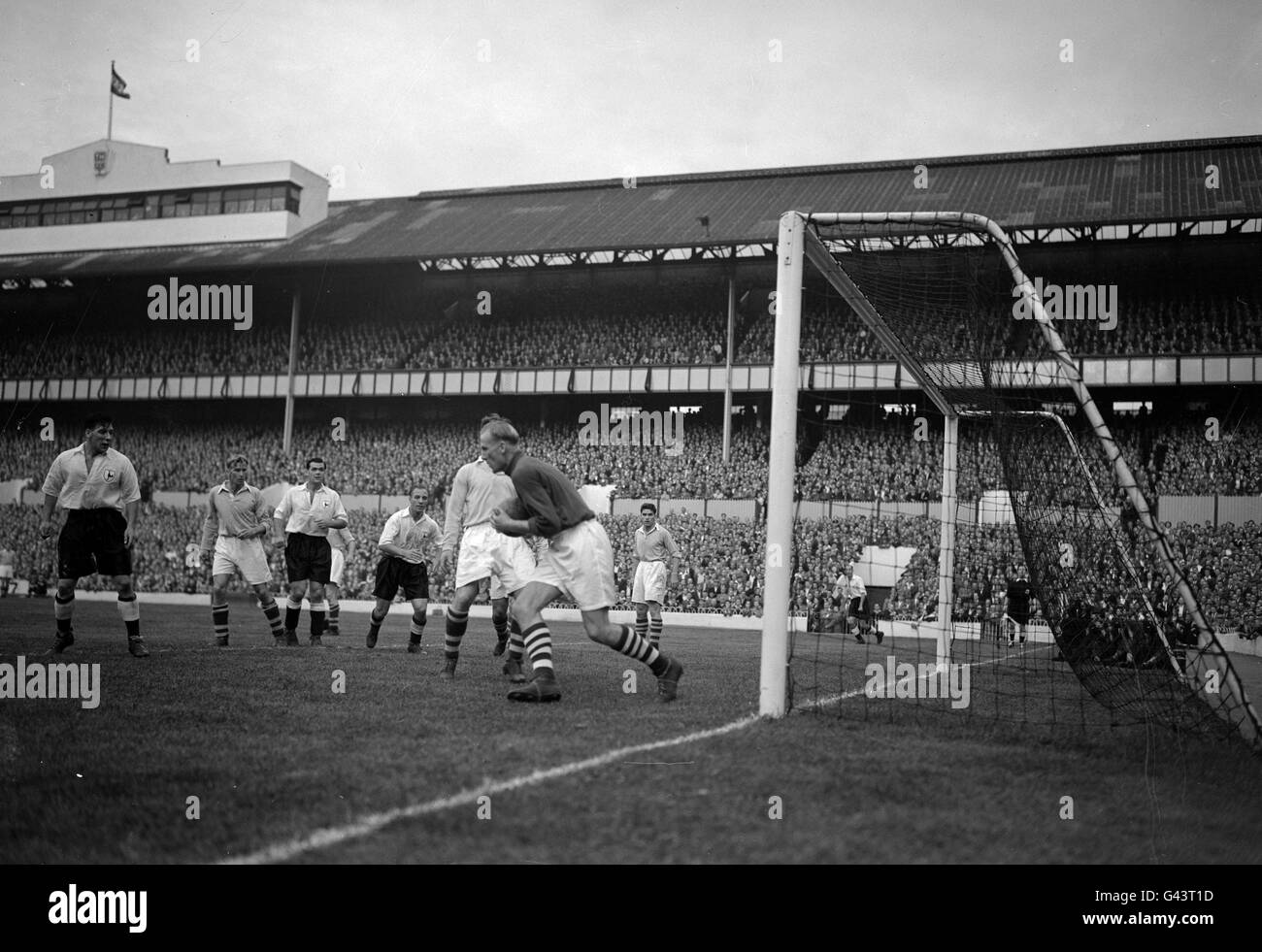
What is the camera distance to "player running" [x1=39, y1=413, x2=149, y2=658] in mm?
11070

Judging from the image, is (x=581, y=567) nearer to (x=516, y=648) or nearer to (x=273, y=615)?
(x=516, y=648)

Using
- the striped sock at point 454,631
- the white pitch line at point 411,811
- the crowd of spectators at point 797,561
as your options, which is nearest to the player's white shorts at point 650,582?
the crowd of spectators at point 797,561

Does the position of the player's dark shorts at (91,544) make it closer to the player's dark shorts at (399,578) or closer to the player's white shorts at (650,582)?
the player's dark shorts at (399,578)

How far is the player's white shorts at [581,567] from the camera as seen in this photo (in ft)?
26.1

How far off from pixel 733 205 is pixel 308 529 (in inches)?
1250

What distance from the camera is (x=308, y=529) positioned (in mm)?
13477

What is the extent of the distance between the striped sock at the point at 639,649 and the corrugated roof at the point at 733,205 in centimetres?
3030

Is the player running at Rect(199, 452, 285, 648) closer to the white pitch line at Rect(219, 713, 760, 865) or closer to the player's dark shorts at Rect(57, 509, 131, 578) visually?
the player's dark shorts at Rect(57, 509, 131, 578)

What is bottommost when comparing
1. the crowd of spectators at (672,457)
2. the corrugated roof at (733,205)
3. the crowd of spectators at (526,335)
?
the crowd of spectators at (672,457)

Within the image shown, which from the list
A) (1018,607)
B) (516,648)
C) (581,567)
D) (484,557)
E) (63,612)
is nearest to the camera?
(581,567)

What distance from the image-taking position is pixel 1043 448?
11.9 meters

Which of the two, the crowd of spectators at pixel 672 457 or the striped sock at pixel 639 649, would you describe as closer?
the striped sock at pixel 639 649

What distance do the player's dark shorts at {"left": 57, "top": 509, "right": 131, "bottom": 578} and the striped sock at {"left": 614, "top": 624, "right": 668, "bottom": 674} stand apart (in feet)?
20.3

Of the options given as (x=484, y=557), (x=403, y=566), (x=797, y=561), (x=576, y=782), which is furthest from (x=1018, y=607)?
(x=576, y=782)
